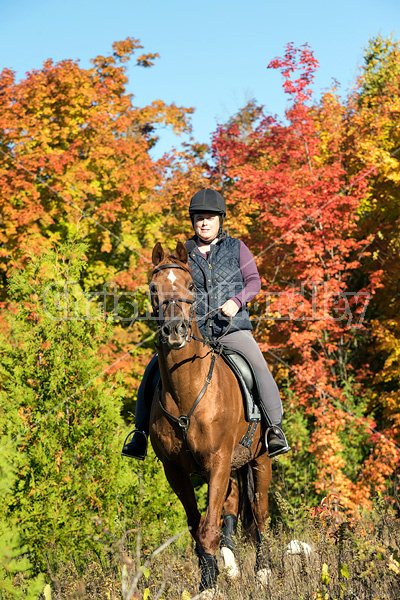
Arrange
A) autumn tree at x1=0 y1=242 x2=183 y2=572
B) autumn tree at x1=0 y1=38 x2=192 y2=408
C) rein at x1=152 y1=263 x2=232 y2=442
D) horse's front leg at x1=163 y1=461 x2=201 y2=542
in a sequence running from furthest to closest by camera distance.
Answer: autumn tree at x1=0 y1=38 x2=192 y2=408 < autumn tree at x1=0 y1=242 x2=183 y2=572 < horse's front leg at x1=163 y1=461 x2=201 y2=542 < rein at x1=152 y1=263 x2=232 y2=442

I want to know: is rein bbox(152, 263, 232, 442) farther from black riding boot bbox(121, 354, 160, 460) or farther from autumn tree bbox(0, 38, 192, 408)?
autumn tree bbox(0, 38, 192, 408)

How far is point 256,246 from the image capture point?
14602 millimetres

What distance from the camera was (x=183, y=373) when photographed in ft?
15.8

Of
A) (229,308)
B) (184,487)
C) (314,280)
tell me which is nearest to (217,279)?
(229,308)

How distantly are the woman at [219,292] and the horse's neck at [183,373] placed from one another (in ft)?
2.50

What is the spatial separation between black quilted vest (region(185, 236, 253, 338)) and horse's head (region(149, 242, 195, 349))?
0.67m

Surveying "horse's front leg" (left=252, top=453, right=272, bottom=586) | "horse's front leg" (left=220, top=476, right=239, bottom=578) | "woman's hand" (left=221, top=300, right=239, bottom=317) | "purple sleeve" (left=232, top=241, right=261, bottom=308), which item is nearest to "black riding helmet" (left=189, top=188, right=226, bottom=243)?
"purple sleeve" (left=232, top=241, right=261, bottom=308)

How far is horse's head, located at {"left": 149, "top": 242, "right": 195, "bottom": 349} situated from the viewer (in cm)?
445

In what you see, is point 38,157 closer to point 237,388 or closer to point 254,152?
point 254,152

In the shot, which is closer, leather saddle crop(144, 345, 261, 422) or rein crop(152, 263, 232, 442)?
rein crop(152, 263, 232, 442)

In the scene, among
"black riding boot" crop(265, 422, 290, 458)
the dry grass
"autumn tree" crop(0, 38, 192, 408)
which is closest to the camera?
the dry grass

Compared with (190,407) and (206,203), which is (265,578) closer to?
(190,407)

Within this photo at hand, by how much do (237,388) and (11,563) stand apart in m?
3.30

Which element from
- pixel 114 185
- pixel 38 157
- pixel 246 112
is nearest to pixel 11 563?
pixel 38 157
